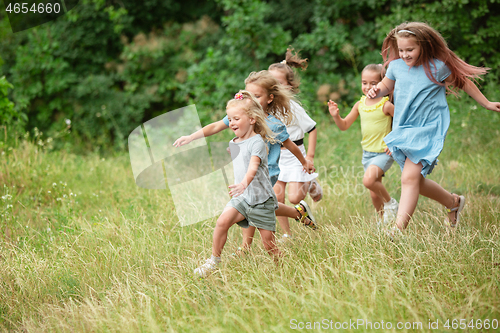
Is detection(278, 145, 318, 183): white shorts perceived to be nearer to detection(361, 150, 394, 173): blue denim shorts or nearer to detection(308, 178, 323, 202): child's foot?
detection(308, 178, 323, 202): child's foot

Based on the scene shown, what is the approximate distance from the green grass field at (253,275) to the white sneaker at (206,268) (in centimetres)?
5

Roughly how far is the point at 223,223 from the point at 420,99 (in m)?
1.57

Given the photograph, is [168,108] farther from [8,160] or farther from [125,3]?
[8,160]

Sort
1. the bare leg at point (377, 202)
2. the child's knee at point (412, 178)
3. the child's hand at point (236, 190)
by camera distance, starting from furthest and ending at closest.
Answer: the bare leg at point (377, 202), the child's knee at point (412, 178), the child's hand at point (236, 190)

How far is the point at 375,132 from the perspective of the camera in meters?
3.52

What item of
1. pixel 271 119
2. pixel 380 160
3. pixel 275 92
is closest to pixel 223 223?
pixel 271 119

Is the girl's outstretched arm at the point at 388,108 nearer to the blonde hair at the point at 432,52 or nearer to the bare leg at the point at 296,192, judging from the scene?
the blonde hair at the point at 432,52

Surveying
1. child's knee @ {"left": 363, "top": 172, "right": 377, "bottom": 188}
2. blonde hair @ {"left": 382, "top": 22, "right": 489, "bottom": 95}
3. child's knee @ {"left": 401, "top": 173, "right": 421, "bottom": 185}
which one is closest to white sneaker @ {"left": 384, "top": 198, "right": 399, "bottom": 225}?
child's knee @ {"left": 363, "top": 172, "right": 377, "bottom": 188}

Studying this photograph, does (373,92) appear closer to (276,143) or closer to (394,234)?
(276,143)

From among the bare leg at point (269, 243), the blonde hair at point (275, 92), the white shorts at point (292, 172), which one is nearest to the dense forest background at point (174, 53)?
the white shorts at point (292, 172)

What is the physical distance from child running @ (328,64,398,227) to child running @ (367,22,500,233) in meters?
0.46

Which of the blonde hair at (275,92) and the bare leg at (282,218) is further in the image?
the bare leg at (282,218)

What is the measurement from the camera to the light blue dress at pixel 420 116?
2799mm

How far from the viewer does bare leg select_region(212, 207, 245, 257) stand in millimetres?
2609
